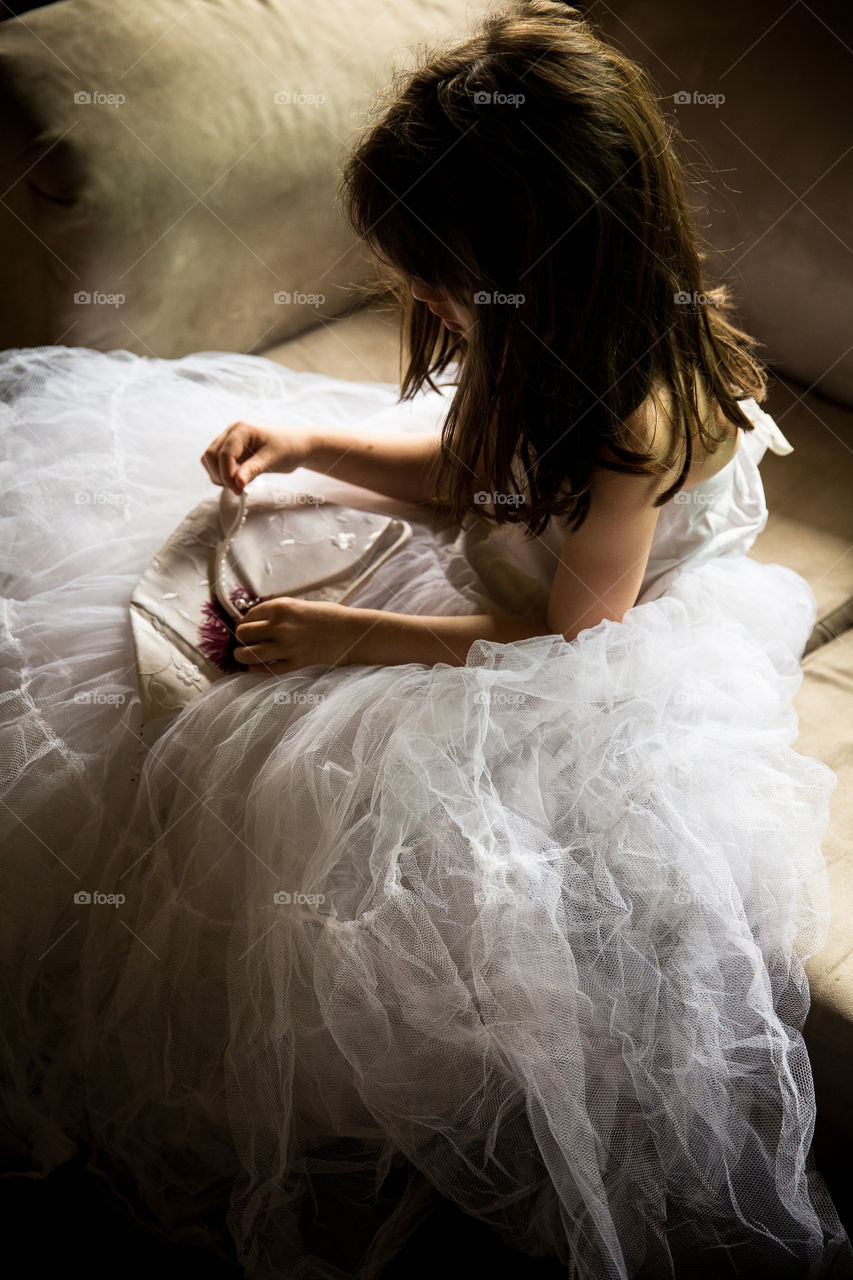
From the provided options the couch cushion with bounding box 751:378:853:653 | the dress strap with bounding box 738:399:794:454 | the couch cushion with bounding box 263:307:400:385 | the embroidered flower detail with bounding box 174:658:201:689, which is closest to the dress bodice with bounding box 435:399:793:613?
the dress strap with bounding box 738:399:794:454

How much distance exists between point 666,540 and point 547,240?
0.33 meters

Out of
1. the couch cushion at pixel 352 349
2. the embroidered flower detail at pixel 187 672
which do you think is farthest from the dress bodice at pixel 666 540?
the couch cushion at pixel 352 349

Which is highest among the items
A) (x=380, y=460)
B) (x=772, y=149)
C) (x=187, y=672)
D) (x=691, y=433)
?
(x=772, y=149)

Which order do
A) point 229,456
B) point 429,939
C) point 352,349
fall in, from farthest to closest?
point 352,349
point 229,456
point 429,939

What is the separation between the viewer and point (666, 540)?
1.00m

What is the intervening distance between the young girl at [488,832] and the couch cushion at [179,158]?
0.37 metres

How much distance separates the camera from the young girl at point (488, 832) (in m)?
0.74

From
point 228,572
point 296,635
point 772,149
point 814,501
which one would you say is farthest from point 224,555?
point 772,149

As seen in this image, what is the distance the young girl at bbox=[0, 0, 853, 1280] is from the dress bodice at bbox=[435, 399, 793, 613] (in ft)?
0.04

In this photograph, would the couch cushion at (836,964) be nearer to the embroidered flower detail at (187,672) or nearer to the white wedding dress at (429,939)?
the white wedding dress at (429,939)

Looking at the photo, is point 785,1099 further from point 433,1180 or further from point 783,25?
point 783,25

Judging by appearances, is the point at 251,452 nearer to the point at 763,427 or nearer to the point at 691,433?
the point at 691,433

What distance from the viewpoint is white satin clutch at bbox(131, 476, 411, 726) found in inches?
34.7

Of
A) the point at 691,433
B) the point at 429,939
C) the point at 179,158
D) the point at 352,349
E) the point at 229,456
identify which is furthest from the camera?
the point at 352,349
